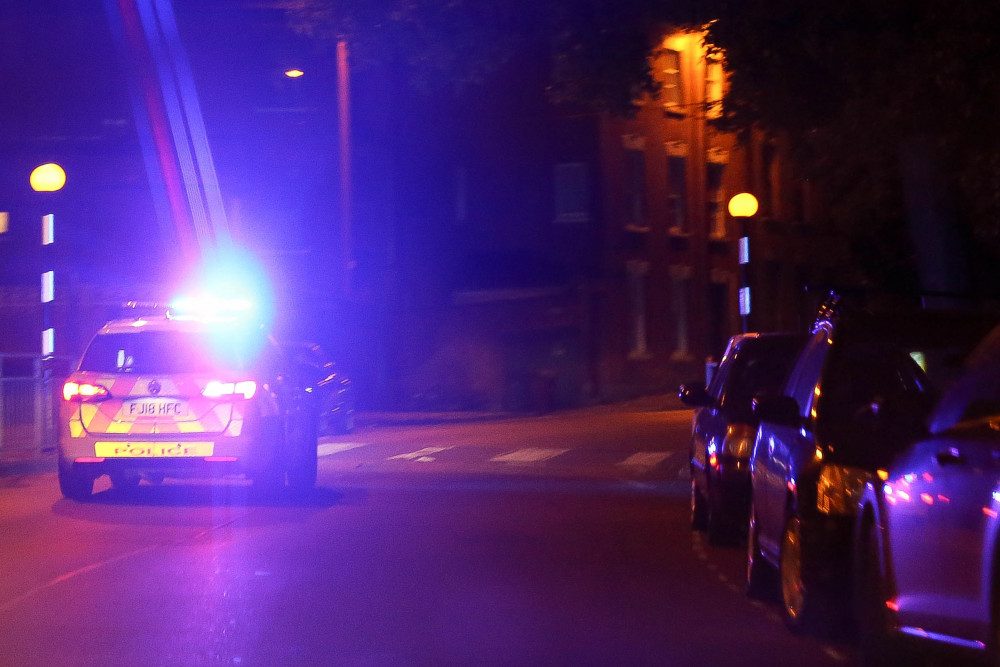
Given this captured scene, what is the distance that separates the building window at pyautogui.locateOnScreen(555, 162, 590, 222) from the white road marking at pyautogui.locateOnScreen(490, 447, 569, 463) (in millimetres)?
15361

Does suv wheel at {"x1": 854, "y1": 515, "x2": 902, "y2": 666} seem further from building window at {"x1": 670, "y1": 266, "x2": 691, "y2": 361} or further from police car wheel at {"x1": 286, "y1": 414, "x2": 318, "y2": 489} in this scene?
building window at {"x1": 670, "y1": 266, "x2": 691, "y2": 361}

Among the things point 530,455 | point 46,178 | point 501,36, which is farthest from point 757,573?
point 46,178

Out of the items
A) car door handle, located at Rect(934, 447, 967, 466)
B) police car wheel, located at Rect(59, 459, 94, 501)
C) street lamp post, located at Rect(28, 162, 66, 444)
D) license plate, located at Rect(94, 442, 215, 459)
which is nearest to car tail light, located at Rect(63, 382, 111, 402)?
license plate, located at Rect(94, 442, 215, 459)

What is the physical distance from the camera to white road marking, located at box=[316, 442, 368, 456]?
20.6 m

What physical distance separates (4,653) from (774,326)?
37502 mm

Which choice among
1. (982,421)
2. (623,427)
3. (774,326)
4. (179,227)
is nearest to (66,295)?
(179,227)

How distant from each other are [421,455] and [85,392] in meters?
7.68

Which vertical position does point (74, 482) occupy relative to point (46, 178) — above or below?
below

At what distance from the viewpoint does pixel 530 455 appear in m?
20.3

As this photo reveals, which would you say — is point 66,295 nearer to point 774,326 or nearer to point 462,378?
point 462,378

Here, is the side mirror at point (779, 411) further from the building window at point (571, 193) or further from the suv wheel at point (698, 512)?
the building window at point (571, 193)

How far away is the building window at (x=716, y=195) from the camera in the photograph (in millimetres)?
39594

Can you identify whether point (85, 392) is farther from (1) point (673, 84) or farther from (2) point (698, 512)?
(1) point (673, 84)

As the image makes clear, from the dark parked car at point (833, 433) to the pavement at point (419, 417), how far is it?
442 inches
